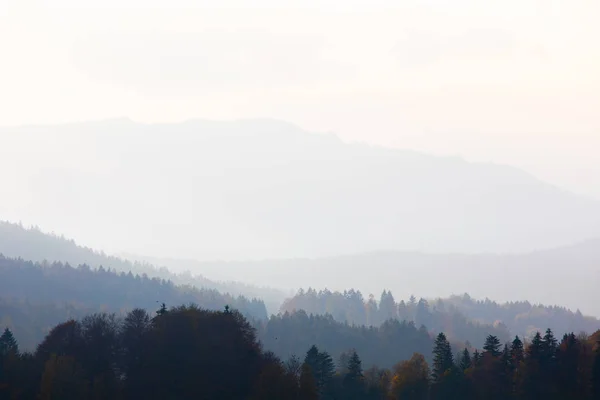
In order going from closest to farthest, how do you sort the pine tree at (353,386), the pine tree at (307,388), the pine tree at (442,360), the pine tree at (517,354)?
the pine tree at (307,388) → the pine tree at (353,386) → the pine tree at (517,354) → the pine tree at (442,360)

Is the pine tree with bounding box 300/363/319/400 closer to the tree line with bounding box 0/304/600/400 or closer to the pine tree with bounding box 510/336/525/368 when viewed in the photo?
the tree line with bounding box 0/304/600/400

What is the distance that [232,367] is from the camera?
299 feet

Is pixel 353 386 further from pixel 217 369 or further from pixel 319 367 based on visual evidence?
pixel 217 369

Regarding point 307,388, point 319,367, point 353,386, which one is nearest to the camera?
point 307,388

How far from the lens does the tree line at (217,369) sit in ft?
285

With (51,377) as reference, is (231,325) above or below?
above

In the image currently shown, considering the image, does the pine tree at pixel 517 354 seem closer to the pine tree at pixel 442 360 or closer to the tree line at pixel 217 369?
the tree line at pixel 217 369

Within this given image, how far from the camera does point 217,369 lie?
9019 cm

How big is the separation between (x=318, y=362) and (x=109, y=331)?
22.8 m

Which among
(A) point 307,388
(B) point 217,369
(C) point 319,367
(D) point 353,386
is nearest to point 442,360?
(D) point 353,386

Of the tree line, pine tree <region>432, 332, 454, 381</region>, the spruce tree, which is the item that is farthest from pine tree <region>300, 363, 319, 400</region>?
the spruce tree

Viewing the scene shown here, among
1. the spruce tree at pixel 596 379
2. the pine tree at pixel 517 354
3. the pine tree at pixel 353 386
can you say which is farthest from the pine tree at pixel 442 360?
the spruce tree at pixel 596 379

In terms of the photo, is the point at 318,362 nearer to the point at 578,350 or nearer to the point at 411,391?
the point at 411,391

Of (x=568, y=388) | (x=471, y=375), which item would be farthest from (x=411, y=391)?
(x=568, y=388)
